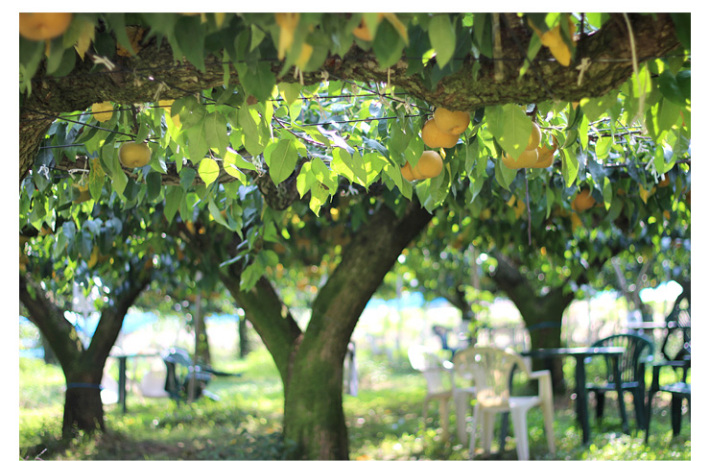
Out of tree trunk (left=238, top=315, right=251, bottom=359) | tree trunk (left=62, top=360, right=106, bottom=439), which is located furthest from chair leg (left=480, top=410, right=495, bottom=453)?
tree trunk (left=238, top=315, right=251, bottom=359)

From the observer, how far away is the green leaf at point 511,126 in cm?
129

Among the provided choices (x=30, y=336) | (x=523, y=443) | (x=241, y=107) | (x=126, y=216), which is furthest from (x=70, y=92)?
(x=30, y=336)

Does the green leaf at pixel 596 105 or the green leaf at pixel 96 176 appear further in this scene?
the green leaf at pixel 96 176

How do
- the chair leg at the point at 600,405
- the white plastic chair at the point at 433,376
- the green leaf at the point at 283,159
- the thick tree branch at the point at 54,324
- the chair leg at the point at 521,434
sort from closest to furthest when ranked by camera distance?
the green leaf at the point at 283,159 < the chair leg at the point at 521,434 < the thick tree branch at the point at 54,324 < the white plastic chair at the point at 433,376 < the chair leg at the point at 600,405

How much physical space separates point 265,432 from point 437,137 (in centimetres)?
476

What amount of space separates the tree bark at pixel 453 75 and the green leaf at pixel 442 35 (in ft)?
0.47

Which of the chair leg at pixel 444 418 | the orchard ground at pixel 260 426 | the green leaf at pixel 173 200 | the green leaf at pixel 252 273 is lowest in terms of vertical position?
the orchard ground at pixel 260 426

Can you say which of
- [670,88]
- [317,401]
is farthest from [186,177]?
[317,401]

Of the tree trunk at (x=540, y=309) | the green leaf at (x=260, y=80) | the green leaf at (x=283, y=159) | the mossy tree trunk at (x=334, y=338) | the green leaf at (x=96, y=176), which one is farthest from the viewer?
the tree trunk at (x=540, y=309)

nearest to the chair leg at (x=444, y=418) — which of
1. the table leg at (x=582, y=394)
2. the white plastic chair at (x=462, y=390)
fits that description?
the white plastic chair at (x=462, y=390)

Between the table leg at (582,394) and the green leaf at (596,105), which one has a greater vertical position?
the green leaf at (596,105)

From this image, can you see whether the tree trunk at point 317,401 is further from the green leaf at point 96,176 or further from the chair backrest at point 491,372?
the green leaf at point 96,176
